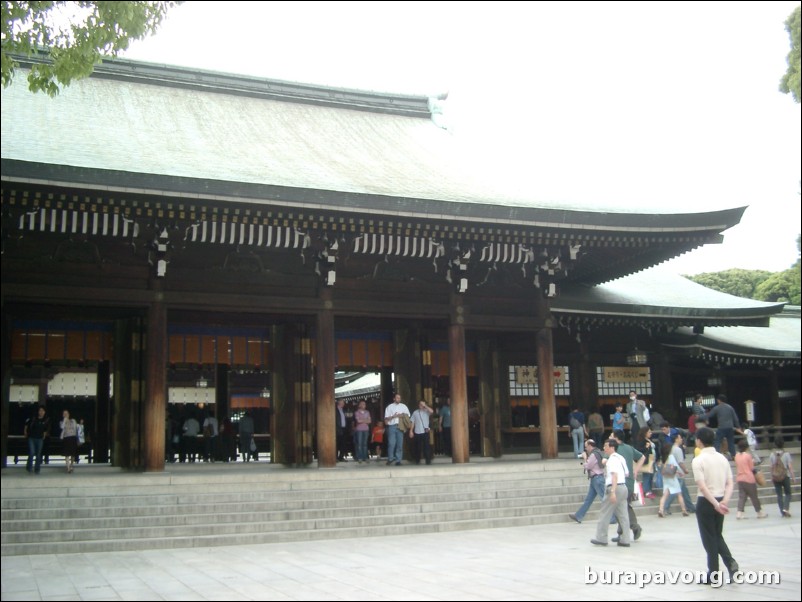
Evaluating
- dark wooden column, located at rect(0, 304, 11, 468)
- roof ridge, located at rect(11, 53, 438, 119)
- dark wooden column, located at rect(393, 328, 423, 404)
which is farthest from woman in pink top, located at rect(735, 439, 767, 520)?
roof ridge, located at rect(11, 53, 438, 119)

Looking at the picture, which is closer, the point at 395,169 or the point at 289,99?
the point at 395,169

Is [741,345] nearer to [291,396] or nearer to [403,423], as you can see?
[403,423]

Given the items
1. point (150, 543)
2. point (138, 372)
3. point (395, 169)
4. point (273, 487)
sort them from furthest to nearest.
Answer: point (395, 169) < point (138, 372) < point (273, 487) < point (150, 543)

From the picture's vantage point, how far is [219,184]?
44.9ft

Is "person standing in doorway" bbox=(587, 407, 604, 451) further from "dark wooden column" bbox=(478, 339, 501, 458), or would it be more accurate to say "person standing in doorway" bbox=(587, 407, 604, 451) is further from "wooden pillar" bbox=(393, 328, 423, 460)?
"wooden pillar" bbox=(393, 328, 423, 460)

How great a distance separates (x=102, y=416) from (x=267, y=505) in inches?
281

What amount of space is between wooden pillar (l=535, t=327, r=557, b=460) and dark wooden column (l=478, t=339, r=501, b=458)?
7.40 feet

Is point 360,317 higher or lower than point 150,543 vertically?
higher

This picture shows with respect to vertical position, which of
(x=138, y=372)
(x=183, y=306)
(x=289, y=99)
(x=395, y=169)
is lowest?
(x=138, y=372)

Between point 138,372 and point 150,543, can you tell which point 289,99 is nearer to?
point 138,372

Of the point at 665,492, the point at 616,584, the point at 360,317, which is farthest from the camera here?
the point at 360,317

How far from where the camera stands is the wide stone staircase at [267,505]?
11578 mm

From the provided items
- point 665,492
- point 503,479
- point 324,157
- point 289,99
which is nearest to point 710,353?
point 665,492

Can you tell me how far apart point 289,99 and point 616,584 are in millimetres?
17720
